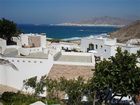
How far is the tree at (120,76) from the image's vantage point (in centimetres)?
3017

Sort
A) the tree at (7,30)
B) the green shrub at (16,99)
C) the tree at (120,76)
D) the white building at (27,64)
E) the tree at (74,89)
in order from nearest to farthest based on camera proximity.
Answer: the tree at (120,76) → the green shrub at (16,99) → the tree at (74,89) → the white building at (27,64) → the tree at (7,30)

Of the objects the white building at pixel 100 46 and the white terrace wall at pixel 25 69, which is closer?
the white terrace wall at pixel 25 69

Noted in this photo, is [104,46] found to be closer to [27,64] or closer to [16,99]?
[27,64]

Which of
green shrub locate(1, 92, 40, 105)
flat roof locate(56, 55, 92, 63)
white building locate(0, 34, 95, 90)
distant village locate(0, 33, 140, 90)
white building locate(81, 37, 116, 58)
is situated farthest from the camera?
white building locate(81, 37, 116, 58)

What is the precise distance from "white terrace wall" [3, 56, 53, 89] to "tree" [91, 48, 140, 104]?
7.80 m

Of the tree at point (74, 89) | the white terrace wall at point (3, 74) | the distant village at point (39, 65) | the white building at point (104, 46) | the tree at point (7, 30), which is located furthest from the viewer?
the tree at point (7, 30)

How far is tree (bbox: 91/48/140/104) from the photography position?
30.2 m

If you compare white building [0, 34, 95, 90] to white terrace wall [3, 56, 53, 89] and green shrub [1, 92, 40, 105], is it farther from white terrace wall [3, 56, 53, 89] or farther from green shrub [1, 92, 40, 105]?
green shrub [1, 92, 40, 105]

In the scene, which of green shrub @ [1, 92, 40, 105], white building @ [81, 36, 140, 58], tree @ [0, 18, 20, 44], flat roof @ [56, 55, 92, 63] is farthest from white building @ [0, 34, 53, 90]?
tree @ [0, 18, 20, 44]

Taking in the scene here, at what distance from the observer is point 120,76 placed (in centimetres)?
3019

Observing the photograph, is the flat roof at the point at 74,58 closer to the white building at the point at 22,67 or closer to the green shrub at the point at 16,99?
the white building at the point at 22,67

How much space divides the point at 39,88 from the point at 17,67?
4584 millimetres

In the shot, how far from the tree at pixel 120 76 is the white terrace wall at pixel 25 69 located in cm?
780

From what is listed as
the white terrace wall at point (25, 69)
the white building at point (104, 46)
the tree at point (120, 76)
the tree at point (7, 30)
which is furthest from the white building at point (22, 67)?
the tree at point (7, 30)
